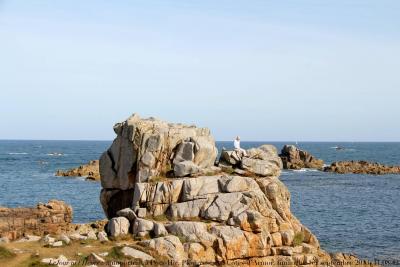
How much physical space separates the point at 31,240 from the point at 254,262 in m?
14.8

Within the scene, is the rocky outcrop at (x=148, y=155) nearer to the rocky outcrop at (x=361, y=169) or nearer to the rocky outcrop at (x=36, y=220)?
the rocky outcrop at (x=36, y=220)

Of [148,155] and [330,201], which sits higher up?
[148,155]

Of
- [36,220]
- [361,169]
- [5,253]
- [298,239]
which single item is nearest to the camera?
[5,253]

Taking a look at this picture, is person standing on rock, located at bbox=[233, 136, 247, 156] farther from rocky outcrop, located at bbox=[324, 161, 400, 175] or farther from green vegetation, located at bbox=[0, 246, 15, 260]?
rocky outcrop, located at bbox=[324, 161, 400, 175]

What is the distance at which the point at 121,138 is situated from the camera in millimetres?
43688

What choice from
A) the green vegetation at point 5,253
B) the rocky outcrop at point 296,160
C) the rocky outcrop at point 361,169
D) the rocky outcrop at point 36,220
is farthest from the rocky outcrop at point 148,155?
the rocky outcrop at point 296,160

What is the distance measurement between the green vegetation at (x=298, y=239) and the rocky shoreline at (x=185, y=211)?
0.08 metres

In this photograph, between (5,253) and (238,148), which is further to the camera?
(238,148)

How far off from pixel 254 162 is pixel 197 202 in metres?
6.19

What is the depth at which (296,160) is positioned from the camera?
465ft

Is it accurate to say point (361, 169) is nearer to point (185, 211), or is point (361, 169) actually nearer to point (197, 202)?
point (197, 202)

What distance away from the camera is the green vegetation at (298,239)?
127 ft

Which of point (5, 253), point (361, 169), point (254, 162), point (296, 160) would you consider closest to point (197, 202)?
point (254, 162)

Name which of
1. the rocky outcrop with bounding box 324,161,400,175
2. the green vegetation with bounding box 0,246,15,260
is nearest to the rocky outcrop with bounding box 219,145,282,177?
the green vegetation with bounding box 0,246,15,260
